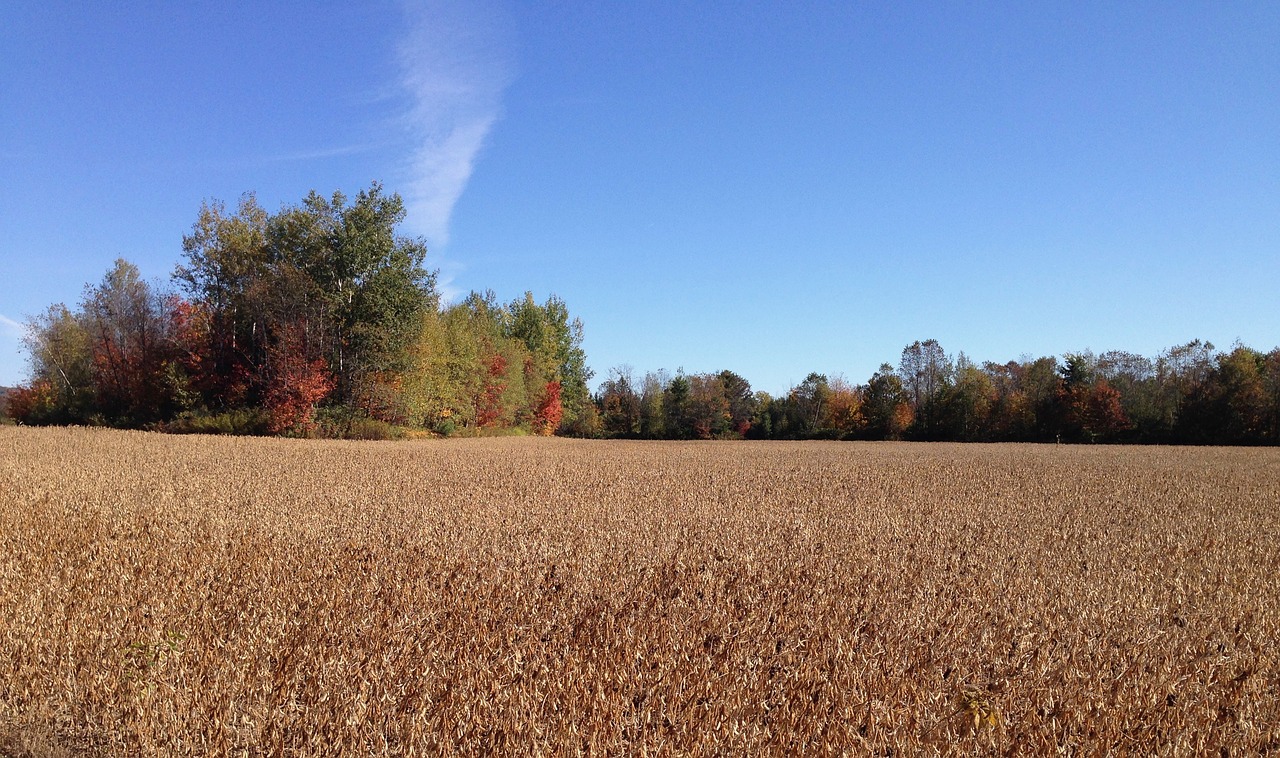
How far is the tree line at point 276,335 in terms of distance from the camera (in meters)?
30.8

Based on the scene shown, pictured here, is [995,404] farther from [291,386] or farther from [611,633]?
[611,633]

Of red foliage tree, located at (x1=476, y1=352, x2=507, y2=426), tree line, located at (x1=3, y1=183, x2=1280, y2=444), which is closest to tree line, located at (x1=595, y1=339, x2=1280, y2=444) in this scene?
tree line, located at (x1=3, y1=183, x2=1280, y2=444)

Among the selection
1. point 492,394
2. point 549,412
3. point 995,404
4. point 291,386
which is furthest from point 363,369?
point 995,404

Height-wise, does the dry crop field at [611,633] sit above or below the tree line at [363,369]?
below

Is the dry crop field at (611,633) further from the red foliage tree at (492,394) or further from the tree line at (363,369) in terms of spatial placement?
the red foliage tree at (492,394)

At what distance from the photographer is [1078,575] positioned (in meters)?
6.03

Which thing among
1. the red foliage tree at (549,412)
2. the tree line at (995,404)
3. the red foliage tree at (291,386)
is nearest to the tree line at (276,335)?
the red foliage tree at (291,386)

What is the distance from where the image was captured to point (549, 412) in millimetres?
62719

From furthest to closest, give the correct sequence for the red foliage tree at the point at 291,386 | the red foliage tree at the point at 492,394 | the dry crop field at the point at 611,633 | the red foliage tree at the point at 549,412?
the red foliage tree at the point at 549,412
the red foliage tree at the point at 492,394
the red foliage tree at the point at 291,386
the dry crop field at the point at 611,633

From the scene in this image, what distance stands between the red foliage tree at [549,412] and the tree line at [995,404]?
8.30 m

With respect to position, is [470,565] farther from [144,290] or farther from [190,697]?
[144,290]

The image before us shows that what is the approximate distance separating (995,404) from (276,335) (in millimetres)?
55022

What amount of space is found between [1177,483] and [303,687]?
60.5ft

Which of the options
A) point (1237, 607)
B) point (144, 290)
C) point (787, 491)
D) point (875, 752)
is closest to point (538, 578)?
point (875, 752)
